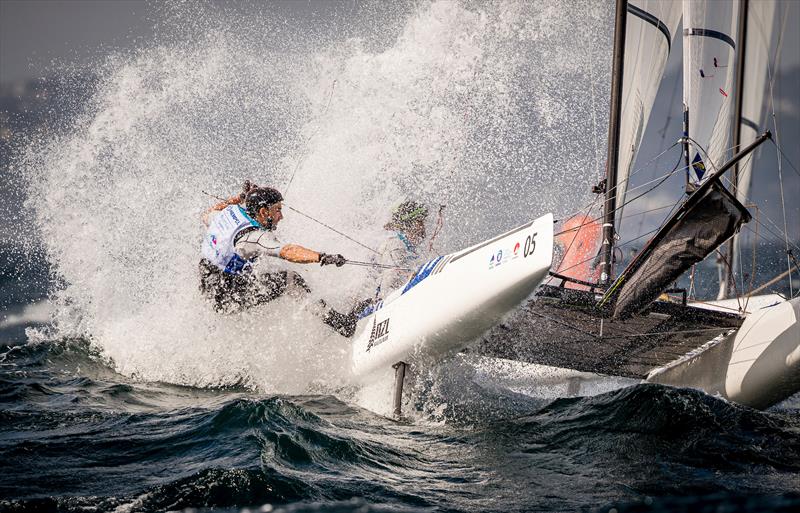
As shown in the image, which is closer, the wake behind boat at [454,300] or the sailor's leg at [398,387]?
the wake behind boat at [454,300]

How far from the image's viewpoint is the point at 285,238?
27.3 ft

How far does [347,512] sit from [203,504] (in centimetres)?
141

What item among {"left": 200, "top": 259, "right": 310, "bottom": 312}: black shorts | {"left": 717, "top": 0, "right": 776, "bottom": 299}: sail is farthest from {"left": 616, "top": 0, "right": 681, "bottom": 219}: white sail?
{"left": 200, "top": 259, "right": 310, "bottom": 312}: black shorts

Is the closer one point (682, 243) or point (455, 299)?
point (682, 243)

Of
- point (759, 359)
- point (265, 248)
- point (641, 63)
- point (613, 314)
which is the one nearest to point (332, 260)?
point (265, 248)

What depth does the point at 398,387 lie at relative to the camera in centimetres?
519

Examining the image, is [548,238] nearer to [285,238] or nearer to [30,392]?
[30,392]

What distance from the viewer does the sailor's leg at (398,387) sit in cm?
508

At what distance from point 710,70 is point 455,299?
7.64 m

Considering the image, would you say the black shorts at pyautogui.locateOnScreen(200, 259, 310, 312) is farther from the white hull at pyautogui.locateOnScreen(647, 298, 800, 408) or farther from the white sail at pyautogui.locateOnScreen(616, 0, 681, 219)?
the white sail at pyautogui.locateOnScreen(616, 0, 681, 219)

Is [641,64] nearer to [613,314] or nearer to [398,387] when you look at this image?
[613,314]

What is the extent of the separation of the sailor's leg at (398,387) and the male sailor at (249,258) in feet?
2.86

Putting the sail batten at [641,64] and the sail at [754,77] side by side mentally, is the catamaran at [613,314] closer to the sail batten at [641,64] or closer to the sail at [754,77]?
the sail batten at [641,64]

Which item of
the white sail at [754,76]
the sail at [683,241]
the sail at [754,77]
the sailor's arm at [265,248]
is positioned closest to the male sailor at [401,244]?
the sailor's arm at [265,248]
